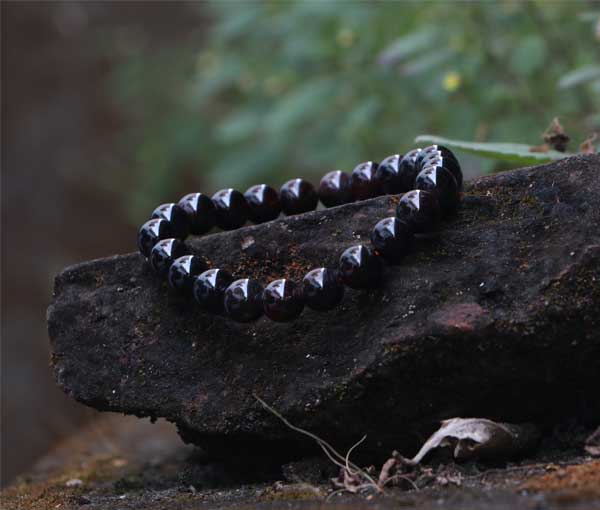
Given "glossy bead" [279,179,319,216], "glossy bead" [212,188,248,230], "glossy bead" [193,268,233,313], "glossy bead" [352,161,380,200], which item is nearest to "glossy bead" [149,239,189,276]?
"glossy bead" [193,268,233,313]

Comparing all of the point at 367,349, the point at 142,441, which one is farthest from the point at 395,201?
the point at 142,441

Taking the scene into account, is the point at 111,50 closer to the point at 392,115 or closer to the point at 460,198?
the point at 392,115

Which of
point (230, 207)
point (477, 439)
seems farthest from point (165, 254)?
point (477, 439)

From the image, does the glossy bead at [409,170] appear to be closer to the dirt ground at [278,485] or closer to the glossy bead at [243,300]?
the glossy bead at [243,300]

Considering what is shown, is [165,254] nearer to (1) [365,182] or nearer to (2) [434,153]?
(1) [365,182]

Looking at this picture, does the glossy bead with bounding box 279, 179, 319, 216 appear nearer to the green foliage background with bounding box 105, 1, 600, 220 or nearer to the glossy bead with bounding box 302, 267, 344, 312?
the glossy bead with bounding box 302, 267, 344, 312

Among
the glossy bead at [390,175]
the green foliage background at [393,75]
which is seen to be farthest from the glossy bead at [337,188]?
the green foliage background at [393,75]

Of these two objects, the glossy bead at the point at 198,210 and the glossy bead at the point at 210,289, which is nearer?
the glossy bead at the point at 210,289
